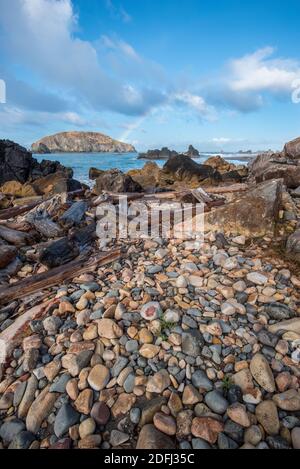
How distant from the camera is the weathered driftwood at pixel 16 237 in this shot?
522cm

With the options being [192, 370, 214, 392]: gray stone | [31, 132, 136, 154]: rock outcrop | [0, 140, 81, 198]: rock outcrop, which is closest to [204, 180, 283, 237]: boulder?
[192, 370, 214, 392]: gray stone

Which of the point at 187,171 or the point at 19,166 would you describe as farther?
the point at 19,166

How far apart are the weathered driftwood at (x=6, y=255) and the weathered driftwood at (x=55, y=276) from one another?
888 millimetres

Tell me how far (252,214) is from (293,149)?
11609 millimetres

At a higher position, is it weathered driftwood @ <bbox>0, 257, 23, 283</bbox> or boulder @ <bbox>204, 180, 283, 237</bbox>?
boulder @ <bbox>204, 180, 283, 237</bbox>

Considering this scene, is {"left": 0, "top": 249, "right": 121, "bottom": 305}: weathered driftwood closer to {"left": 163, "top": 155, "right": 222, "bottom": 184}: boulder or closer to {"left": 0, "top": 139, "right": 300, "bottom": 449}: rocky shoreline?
{"left": 0, "top": 139, "right": 300, "bottom": 449}: rocky shoreline

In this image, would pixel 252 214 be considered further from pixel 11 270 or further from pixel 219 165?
pixel 219 165

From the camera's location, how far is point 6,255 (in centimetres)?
431

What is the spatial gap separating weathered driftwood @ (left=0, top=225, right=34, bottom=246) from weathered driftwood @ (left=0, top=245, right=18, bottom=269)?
78 centimetres

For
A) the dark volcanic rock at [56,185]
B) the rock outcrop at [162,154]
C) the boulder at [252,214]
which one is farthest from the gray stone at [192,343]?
the rock outcrop at [162,154]

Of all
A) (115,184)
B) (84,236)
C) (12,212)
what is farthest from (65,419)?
(115,184)

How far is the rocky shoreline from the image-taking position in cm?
187

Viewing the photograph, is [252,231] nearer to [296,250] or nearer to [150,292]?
[296,250]
